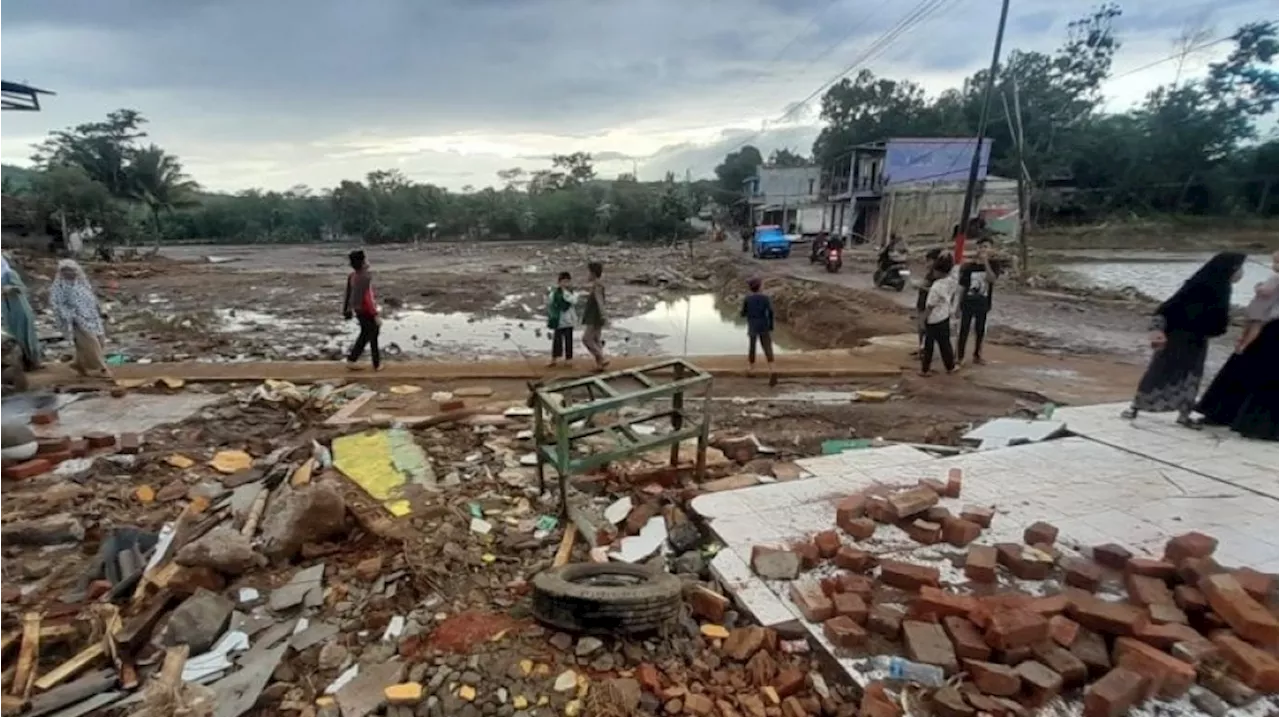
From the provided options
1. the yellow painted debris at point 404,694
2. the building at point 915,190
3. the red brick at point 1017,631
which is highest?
the building at point 915,190

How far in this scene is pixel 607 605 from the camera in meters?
3.11

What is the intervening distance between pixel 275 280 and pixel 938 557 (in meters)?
26.4

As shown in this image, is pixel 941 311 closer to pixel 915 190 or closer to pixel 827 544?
pixel 827 544

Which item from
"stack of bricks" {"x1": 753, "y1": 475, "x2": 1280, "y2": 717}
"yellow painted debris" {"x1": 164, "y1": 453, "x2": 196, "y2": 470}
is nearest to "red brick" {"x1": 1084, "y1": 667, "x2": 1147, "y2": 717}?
"stack of bricks" {"x1": 753, "y1": 475, "x2": 1280, "y2": 717}

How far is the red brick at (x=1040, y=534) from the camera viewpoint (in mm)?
3779

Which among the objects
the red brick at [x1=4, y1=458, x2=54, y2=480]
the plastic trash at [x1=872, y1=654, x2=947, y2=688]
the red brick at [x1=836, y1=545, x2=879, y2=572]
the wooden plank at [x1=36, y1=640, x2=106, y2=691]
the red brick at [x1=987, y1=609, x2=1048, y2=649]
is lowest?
the wooden plank at [x1=36, y1=640, x2=106, y2=691]

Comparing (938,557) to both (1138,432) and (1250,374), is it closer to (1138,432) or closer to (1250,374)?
(1138,432)

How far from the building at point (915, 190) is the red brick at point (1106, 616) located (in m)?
28.7

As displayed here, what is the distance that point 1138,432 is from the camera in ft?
18.2

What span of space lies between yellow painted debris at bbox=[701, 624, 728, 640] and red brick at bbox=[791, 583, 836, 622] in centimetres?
39

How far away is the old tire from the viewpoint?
3113mm

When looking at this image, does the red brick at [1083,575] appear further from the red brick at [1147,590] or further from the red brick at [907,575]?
the red brick at [907,575]

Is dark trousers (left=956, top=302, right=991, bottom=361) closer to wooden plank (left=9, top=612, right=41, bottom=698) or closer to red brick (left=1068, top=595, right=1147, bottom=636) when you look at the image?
red brick (left=1068, top=595, right=1147, bottom=636)

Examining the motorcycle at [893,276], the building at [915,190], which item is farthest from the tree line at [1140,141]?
the motorcycle at [893,276]
